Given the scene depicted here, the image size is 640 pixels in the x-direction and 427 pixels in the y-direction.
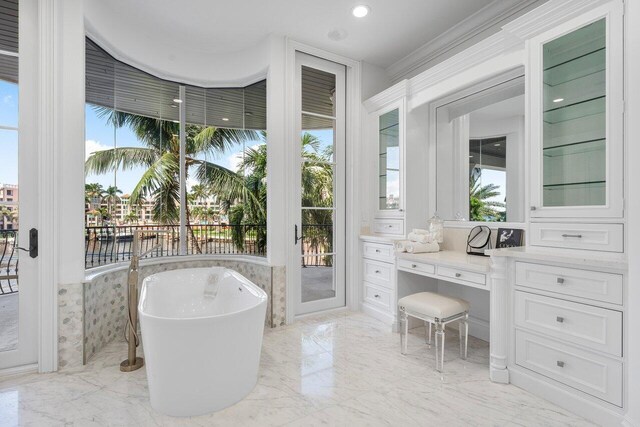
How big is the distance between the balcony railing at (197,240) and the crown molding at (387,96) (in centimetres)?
193

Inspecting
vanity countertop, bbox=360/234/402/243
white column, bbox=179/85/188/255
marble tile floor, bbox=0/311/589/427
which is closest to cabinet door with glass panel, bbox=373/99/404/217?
vanity countertop, bbox=360/234/402/243

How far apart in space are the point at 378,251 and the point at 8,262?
3.24 meters

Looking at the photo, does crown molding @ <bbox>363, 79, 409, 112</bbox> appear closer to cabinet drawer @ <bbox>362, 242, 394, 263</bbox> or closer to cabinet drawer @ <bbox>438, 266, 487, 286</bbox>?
cabinet drawer @ <bbox>362, 242, 394, 263</bbox>

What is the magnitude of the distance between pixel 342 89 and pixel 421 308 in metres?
2.72

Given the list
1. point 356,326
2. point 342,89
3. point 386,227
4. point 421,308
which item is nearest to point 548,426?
point 421,308

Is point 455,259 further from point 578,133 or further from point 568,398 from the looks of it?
point 578,133

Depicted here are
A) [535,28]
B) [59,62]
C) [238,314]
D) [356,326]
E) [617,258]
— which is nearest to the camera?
[617,258]

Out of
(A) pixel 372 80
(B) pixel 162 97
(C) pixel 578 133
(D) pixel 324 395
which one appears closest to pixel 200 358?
(D) pixel 324 395

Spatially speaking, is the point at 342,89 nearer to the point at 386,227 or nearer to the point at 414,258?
the point at 386,227

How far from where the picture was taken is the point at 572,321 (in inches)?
74.5

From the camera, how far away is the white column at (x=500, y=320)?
7.28 feet

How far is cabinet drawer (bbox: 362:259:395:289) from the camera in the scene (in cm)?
335

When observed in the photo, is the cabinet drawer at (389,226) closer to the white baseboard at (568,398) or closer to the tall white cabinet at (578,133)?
the tall white cabinet at (578,133)

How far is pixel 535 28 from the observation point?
2.18 metres
